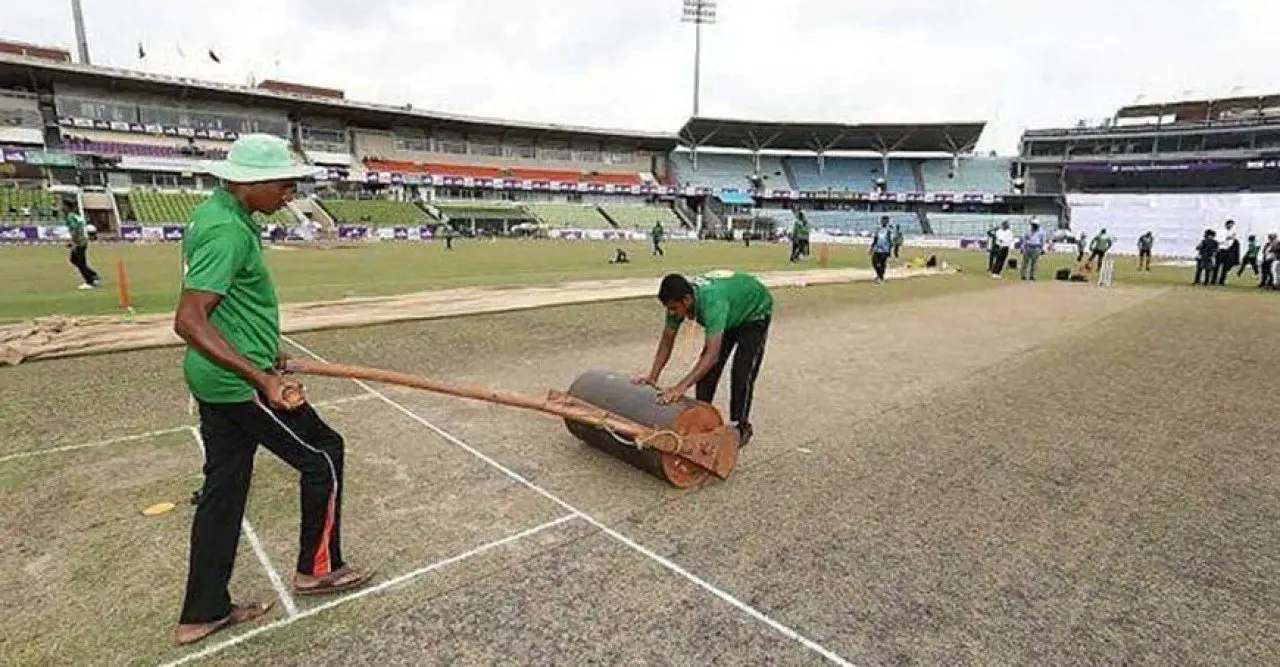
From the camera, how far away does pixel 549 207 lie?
64125 mm

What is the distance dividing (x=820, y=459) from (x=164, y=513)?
444cm

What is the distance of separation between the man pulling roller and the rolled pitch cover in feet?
0.34

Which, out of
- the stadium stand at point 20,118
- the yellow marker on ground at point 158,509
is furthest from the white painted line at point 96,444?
the stadium stand at point 20,118

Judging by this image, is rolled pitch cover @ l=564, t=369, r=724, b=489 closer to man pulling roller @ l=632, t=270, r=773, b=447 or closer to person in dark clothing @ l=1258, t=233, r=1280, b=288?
man pulling roller @ l=632, t=270, r=773, b=447

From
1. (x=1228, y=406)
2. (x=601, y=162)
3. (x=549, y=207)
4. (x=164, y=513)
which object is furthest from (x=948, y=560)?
(x=601, y=162)

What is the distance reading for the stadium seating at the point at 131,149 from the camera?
157 feet

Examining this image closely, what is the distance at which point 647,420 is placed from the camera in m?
4.36

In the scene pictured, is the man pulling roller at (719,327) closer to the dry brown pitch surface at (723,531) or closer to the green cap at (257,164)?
the dry brown pitch surface at (723,531)

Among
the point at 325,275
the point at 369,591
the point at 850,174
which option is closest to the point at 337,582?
the point at 369,591

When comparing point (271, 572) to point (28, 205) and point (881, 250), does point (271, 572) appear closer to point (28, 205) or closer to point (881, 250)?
point (881, 250)

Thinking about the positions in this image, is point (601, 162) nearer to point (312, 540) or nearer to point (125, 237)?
point (125, 237)

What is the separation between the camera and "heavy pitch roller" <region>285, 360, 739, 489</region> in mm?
4223

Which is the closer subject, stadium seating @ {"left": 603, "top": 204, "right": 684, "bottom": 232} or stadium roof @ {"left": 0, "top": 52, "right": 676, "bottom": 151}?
stadium roof @ {"left": 0, "top": 52, "right": 676, "bottom": 151}

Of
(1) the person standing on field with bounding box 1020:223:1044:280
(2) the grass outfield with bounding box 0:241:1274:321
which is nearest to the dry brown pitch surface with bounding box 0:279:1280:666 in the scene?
(2) the grass outfield with bounding box 0:241:1274:321
